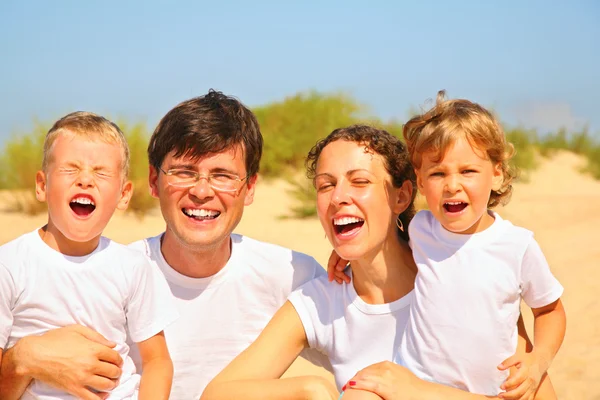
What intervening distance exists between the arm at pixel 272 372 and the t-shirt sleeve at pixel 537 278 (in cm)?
99

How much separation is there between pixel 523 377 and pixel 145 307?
1.68 metres

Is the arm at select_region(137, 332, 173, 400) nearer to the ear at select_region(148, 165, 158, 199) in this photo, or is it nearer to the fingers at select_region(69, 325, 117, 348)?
the fingers at select_region(69, 325, 117, 348)

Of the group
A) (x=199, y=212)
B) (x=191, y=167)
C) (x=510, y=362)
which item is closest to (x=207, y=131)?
(x=191, y=167)

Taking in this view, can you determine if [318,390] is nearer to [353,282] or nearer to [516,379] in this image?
[353,282]

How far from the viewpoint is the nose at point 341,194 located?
345 cm

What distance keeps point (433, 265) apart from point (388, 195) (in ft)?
1.51

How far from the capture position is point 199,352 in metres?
3.84

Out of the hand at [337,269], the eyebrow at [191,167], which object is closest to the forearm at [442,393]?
the hand at [337,269]

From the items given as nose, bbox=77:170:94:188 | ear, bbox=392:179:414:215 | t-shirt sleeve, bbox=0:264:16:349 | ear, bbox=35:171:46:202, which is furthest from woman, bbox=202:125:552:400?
ear, bbox=35:171:46:202

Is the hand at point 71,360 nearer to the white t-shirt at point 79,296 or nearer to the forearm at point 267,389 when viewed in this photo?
the white t-shirt at point 79,296

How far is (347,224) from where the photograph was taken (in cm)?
368

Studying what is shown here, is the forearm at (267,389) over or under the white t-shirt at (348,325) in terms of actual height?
under

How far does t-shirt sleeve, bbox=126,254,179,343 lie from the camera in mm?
3275

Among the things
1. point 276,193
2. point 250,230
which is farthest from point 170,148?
point 276,193
